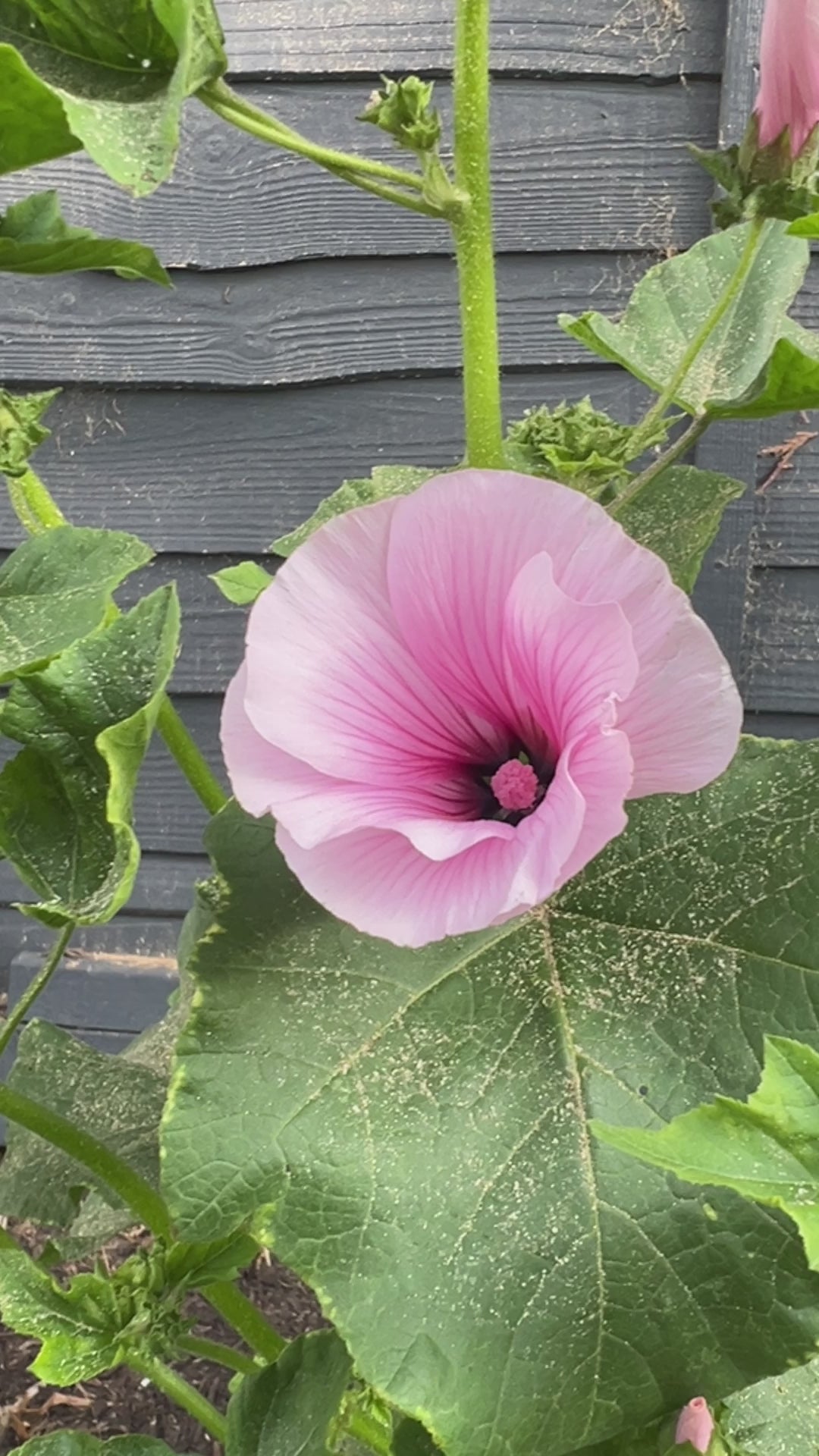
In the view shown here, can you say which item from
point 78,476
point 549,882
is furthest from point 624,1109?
point 78,476

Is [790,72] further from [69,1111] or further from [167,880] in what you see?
[167,880]

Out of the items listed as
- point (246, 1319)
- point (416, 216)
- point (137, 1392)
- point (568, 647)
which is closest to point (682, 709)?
point (568, 647)

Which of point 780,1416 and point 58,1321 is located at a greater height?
point 58,1321

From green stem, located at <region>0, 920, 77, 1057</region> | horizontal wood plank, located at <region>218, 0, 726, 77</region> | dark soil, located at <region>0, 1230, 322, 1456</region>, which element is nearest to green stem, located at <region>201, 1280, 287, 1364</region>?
green stem, located at <region>0, 920, 77, 1057</region>

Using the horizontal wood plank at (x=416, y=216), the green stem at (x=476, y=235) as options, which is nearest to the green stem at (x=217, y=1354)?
the green stem at (x=476, y=235)

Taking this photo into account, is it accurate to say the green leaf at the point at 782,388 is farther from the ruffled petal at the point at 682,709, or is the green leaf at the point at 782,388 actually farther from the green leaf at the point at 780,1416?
the green leaf at the point at 780,1416
